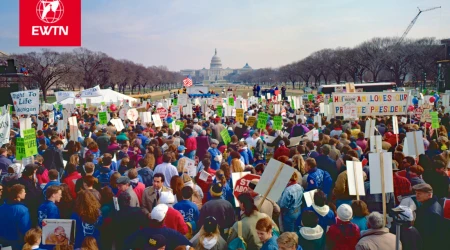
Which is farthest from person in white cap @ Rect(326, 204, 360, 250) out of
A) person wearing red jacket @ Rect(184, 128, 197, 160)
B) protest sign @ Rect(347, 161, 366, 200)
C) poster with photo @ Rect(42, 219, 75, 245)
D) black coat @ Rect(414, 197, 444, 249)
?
person wearing red jacket @ Rect(184, 128, 197, 160)

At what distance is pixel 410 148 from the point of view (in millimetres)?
9867

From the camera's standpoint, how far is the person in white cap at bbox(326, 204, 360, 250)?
17.7ft

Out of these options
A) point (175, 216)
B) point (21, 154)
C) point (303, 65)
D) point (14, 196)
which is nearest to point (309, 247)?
point (175, 216)

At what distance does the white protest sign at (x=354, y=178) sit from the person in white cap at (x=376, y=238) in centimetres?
166

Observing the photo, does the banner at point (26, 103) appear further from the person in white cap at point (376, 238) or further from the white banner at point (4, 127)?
the person in white cap at point (376, 238)

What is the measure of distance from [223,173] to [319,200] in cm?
208

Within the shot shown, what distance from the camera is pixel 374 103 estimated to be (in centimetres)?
1800

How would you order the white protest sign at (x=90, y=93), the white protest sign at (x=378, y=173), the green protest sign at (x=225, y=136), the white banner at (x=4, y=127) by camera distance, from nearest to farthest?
the white protest sign at (x=378, y=173) < the green protest sign at (x=225, y=136) < the white banner at (x=4, y=127) < the white protest sign at (x=90, y=93)

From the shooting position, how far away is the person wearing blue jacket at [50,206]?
6277 millimetres

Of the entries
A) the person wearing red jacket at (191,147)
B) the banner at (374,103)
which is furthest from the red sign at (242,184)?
the banner at (374,103)

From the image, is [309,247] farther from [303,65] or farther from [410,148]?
[303,65]

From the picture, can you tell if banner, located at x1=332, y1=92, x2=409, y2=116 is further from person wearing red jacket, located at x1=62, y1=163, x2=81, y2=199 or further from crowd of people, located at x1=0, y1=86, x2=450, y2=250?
person wearing red jacket, located at x1=62, y1=163, x2=81, y2=199

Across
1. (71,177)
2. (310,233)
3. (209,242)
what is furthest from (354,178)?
(71,177)

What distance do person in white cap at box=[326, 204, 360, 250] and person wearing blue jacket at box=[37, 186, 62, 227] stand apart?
397 cm
